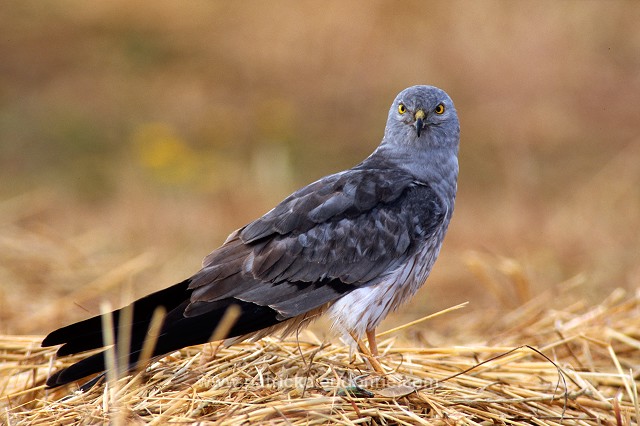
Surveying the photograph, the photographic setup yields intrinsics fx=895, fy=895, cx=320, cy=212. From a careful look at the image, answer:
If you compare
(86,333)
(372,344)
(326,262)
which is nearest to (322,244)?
(326,262)

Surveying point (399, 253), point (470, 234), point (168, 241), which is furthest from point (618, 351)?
point (168, 241)

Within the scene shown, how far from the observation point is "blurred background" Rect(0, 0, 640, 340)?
8.46 m

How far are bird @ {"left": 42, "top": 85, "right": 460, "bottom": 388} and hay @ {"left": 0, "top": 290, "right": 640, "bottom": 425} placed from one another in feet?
0.71

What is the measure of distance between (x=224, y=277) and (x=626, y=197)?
6.10m

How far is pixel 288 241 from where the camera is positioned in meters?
4.64

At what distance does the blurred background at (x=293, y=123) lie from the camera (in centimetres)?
846

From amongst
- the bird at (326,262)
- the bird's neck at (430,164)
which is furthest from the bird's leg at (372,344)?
the bird's neck at (430,164)

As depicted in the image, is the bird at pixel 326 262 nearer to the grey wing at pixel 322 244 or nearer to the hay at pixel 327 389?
the grey wing at pixel 322 244

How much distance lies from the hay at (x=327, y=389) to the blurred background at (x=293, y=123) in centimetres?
225

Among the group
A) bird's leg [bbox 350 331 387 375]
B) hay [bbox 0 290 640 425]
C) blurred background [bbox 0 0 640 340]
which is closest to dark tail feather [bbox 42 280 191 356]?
hay [bbox 0 290 640 425]

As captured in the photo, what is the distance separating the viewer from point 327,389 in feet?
12.5

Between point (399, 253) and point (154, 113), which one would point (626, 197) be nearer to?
point (399, 253)

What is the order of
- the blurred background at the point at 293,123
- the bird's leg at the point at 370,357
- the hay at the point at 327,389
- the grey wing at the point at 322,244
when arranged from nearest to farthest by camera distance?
the hay at the point at 327,389, the bird's leg at the point at 370,357, the grey wing at the point at 322,244, the blurred background at the point at 293,123

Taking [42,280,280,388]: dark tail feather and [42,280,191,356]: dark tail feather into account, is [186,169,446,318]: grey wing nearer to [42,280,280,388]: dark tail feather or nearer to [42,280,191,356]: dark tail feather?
[42,280,280,388]: dark tail feather
